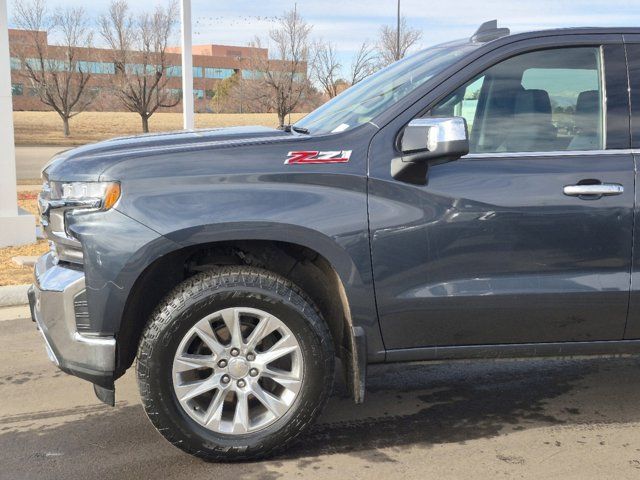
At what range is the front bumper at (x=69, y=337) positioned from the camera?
3.20 metres

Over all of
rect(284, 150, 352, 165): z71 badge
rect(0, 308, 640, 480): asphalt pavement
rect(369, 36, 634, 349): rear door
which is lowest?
rect(0, 308, 640, 480): asphalt pavement

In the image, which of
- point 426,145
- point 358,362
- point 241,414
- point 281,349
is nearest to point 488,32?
point 426,145

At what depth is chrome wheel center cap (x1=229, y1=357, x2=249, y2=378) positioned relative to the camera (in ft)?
10.9

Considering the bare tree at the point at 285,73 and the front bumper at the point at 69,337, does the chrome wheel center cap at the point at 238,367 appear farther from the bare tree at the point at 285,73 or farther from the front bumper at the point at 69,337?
the bare tree at the point at 285,73

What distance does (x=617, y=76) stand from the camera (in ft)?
11.5

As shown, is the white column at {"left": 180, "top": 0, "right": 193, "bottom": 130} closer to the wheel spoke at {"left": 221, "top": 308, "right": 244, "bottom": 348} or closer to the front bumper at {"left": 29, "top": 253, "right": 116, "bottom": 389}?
the front bumper at {"left": 29, "top": 253, "right": 116, "bottom": 389}

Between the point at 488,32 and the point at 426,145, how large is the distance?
89cm

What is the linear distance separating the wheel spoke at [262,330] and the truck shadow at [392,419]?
573 mm

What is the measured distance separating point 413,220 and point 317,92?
123 feet

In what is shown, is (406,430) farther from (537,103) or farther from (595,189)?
(537,103)

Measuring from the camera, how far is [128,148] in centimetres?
337

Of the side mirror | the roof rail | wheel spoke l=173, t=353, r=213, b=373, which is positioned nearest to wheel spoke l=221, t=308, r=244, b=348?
wheel spoke l=173, t=353, r=213, b=373

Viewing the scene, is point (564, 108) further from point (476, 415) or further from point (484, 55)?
point (476, 415)

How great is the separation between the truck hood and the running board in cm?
117
